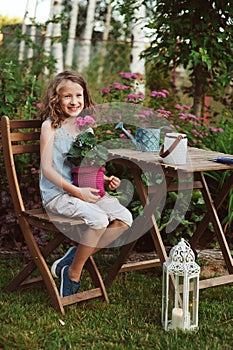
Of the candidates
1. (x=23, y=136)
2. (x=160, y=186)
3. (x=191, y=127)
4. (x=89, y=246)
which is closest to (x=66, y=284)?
(x=89, y=246)

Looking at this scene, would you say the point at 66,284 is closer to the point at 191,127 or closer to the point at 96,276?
the point at 96,276

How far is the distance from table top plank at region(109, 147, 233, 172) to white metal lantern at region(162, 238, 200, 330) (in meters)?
0.37

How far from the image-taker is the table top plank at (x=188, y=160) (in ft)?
10.3

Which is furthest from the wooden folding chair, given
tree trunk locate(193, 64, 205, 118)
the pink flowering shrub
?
tree trunk locate(193, 64, 205, 118)

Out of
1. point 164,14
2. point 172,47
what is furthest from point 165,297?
point 164,14

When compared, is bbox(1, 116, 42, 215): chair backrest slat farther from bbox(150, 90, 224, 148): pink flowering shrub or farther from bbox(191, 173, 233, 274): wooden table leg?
bbox(150, 90, 224, 148): pink flowering shrub

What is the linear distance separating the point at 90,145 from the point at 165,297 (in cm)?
89

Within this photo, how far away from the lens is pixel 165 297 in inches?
128

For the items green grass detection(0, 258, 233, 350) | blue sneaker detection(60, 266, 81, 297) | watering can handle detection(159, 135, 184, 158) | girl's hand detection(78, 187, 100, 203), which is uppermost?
watering can handle detection(159, 135, 184, 158)

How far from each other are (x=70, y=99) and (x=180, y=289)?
1.19 meters

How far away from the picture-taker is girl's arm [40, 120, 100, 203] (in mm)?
3297

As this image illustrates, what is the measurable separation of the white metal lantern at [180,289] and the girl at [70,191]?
368 millimetres

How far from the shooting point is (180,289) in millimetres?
3301

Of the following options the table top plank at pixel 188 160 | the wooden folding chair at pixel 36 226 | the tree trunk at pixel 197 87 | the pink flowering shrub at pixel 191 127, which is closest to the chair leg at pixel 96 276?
the wooden folding chair at pixel 36 226
